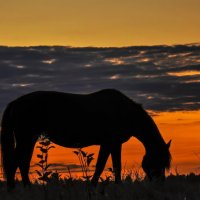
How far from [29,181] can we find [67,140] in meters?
1.62

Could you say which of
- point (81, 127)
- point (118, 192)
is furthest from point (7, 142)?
point (118, 192)

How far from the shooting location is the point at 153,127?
12148mm

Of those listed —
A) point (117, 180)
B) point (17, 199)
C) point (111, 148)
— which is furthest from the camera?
point (111, 148)

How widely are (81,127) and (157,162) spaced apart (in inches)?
90.0

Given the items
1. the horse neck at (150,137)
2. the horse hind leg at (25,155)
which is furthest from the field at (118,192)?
the horse neck at (150,137)

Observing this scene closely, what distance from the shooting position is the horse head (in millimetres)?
11180

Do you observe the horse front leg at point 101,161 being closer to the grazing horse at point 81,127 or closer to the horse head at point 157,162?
the grazing horse at point 81,127

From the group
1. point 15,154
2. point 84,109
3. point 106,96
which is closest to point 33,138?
point 15,154

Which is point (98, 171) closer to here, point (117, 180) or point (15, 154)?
point (117, 180)

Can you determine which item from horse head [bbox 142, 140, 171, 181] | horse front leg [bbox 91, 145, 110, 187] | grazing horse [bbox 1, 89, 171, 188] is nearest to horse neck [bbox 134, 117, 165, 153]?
grazing horse [bbox 1, 89, 171, 188]

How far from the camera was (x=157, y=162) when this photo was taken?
444 inches

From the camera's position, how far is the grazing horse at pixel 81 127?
11.2 meters

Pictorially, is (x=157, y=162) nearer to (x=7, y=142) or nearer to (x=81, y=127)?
(x=81, y=127)

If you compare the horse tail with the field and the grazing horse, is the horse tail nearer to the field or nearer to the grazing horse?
the grazing horse
